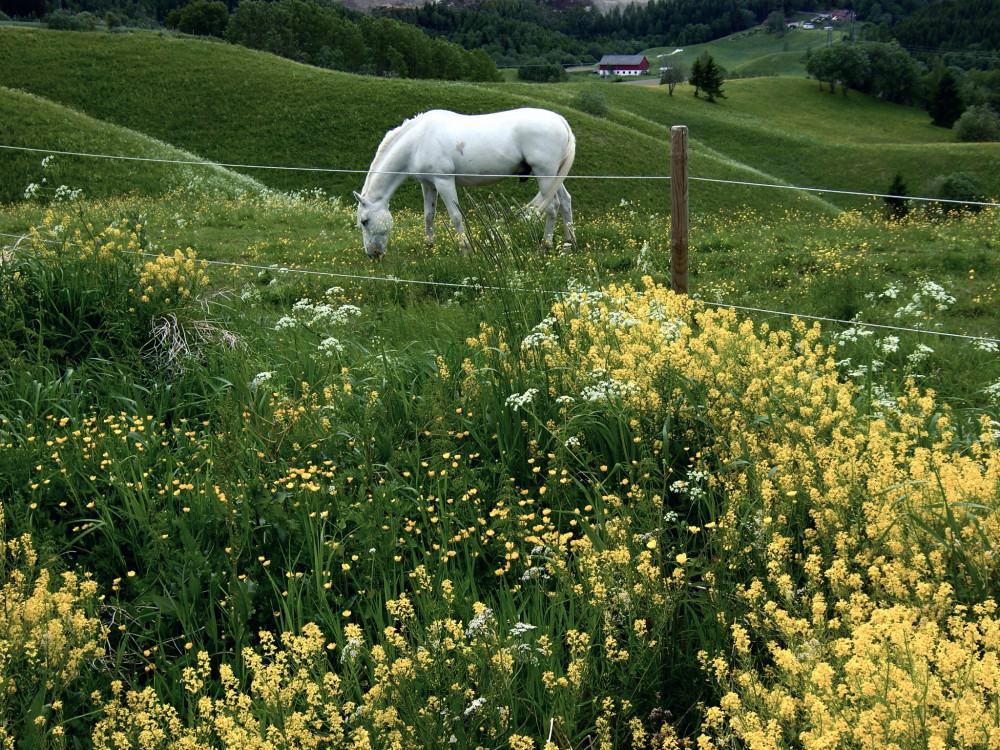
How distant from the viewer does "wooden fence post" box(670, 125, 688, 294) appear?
691 centimetres

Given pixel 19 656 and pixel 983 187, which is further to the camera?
pixel 983 187

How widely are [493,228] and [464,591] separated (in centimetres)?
351

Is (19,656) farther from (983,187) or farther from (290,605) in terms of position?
(983,187)

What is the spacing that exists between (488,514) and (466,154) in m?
10.2

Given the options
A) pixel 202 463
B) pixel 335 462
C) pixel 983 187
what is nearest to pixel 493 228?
pixel 335 462

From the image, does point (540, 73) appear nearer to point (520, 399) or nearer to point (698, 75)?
point (698, 75)

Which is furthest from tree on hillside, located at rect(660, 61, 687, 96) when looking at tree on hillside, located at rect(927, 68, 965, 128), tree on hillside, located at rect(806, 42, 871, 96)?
tree on hillside, located at rect(927, 68, 965, 128)

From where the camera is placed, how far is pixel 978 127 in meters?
87.6

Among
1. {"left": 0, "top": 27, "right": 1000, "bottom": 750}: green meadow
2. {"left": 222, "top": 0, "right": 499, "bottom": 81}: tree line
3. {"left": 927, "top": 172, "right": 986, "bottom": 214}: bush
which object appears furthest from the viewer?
{"left": 222, "top": 0, "right": 499, "bottom": 81}: tree line

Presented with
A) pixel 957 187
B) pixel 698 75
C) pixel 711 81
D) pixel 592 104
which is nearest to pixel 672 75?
pixel 698 75

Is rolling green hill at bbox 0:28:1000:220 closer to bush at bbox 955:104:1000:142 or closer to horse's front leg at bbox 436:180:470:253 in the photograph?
horse's front leg at bbox 436:180:470:253

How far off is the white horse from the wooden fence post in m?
6.23

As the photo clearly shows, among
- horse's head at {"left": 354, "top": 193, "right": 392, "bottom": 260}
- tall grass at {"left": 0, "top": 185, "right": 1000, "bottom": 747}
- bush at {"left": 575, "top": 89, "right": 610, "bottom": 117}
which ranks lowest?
tall grass at {"left": 0, "top": 185, "right": 1000, "bottom": 747}

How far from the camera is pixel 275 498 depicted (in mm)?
4832
